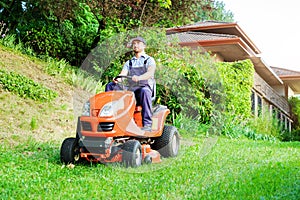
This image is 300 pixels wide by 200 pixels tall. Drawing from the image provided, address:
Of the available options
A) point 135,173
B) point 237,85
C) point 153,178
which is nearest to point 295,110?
point 237,85

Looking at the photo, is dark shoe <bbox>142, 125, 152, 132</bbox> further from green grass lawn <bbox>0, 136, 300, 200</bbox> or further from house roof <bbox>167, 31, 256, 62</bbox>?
house roof <bbox>167, 31, 256, 62</bbox>

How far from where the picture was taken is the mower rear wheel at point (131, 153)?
5.14m

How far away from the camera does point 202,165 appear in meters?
5.74

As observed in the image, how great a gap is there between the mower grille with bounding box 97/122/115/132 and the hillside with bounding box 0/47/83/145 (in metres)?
2.30

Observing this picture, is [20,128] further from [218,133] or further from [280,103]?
[280,103]

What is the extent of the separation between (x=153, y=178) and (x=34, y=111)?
3985mm

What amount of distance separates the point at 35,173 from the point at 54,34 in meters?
8.56

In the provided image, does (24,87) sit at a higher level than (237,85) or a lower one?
lower

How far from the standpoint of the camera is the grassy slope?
4.27m

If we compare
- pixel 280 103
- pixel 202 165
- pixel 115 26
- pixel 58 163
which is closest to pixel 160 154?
pixel 202 165

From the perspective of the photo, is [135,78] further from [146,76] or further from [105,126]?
[105,126]

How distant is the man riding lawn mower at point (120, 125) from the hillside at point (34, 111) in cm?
202

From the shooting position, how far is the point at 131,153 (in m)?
5.14

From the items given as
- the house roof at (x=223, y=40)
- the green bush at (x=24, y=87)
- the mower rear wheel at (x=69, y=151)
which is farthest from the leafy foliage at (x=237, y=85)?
the mower rear wheel at (x=69, y=151)
